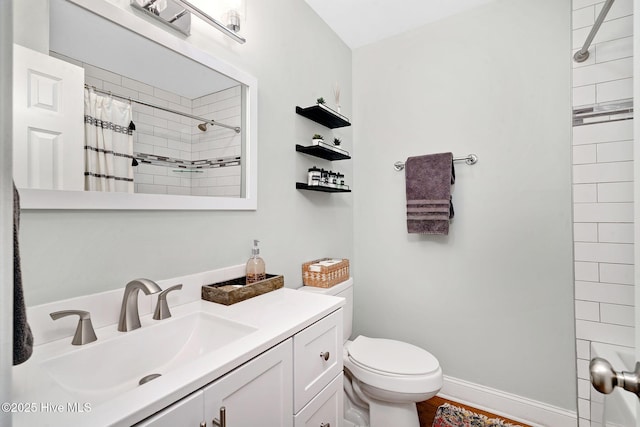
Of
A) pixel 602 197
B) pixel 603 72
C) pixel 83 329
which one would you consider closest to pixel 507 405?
pixel 602 197

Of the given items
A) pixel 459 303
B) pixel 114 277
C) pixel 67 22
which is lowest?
pixel 459 303

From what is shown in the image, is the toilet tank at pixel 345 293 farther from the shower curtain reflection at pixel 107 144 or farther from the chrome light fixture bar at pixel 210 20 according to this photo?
the chrome light fixture bar at pixel 210 20

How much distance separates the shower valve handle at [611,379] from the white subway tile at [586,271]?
1.28 meters

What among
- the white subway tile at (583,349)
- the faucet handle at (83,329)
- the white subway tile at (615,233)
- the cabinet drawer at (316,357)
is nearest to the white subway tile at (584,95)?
the white subway tile at (615,233)

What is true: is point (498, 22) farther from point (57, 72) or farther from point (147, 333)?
point (147, 333)

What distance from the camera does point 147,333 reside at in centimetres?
87

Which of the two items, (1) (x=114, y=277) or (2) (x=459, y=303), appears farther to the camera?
(2) (x=459, y=303)

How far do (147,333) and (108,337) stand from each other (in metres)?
0.09

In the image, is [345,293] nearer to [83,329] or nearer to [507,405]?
[507,405]

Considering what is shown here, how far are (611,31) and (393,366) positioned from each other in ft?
6.34

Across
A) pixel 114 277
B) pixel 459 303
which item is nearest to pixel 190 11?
pixel 114 277

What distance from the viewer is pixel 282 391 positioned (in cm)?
85

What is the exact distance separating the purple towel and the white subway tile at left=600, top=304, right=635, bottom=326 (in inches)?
31.6

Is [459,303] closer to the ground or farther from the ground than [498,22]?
closer to the ground
